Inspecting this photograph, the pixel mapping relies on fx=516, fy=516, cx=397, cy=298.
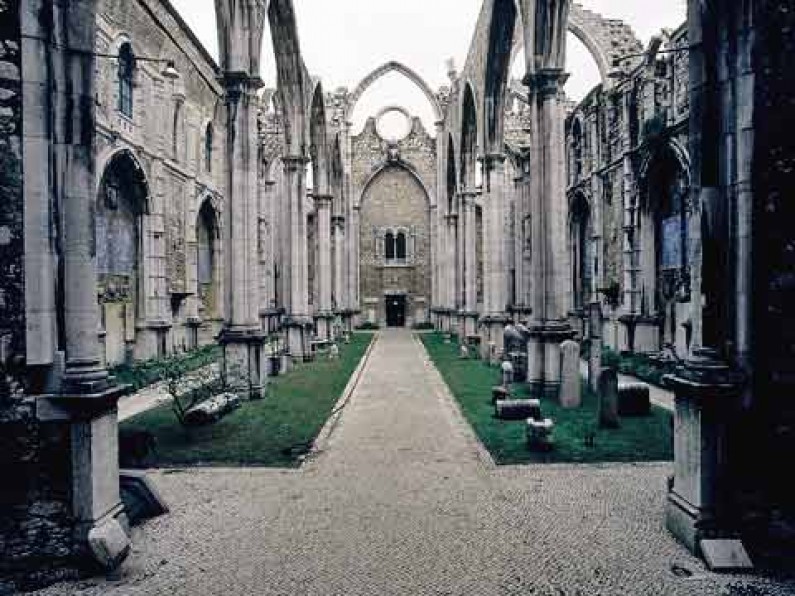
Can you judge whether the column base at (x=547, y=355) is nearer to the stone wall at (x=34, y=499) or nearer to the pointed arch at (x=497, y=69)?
the pointed arch at (x=497, y=69)

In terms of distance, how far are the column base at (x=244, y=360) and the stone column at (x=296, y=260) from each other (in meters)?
5.51

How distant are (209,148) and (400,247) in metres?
18.0

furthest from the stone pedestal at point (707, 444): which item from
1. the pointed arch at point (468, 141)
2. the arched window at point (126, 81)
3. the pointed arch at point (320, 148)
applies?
the pointed arch at point (320, 148)

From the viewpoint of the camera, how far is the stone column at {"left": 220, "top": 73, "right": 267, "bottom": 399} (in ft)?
34.6

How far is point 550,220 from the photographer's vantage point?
420 inches

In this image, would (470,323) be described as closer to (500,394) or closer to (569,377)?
(500,394)

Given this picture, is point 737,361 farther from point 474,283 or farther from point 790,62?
point 474,283

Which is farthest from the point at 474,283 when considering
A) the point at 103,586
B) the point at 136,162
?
the point at 103,586

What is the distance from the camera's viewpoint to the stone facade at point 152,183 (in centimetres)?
1432

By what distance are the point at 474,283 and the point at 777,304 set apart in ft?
56.2

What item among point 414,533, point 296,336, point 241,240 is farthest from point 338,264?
point 414,533

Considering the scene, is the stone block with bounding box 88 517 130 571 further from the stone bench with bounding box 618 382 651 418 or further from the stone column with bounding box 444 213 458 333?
the stone column with bounding box 444 213 458 333

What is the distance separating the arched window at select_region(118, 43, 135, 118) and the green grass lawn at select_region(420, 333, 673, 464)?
493 inches

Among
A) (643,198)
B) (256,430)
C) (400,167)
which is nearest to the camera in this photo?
(256,430)
